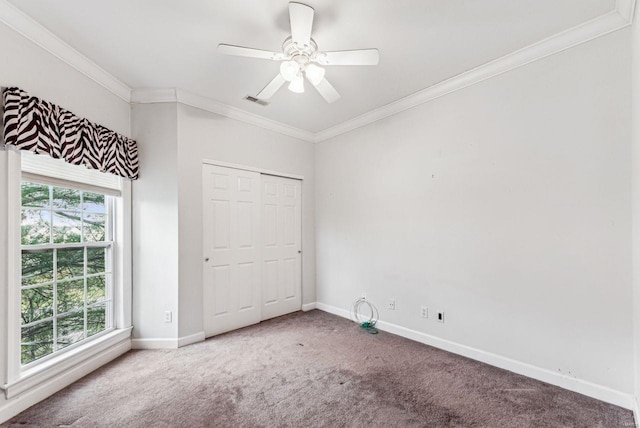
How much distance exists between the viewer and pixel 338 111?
11.2ft

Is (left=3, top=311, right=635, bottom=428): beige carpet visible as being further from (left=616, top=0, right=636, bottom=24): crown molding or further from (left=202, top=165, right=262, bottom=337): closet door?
(left=616, top=0, right=636, bottom=24): crown molding

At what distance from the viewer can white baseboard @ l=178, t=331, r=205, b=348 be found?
288 cm

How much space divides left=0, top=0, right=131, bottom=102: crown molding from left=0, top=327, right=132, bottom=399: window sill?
2.28m

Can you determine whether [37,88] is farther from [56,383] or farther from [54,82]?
[56,383]

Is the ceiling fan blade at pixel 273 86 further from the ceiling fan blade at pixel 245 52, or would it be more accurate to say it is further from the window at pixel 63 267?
the window at pixel 63 267

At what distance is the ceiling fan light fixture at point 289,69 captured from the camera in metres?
1.94

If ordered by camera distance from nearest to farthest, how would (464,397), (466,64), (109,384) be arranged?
(464,397), (109,384), (466,64)

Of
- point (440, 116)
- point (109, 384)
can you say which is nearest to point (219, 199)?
point (109, 384)

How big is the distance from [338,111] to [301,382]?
2.84 metres

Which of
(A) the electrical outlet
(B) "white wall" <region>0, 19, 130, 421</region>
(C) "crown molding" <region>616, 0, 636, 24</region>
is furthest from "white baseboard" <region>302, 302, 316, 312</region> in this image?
(C) "crown molding" <region>616, 0, 636, 24</region>

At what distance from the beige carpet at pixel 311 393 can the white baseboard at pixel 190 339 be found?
94 mm

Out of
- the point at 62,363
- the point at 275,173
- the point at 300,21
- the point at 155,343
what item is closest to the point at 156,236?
the point at 155,343

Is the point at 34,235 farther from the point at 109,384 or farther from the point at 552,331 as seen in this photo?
the point at 552,331

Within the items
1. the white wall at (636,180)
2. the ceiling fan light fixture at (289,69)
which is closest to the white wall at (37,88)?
the ceiling fan light fixture at (289,69)
